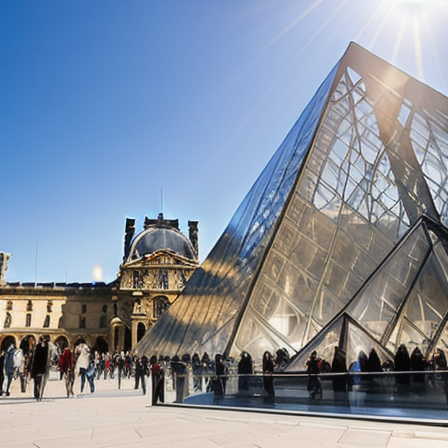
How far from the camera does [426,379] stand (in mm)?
5684

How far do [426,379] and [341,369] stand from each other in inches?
98.2

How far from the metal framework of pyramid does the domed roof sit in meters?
55.7

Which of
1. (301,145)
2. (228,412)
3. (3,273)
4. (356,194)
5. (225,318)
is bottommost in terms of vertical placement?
(228,412)

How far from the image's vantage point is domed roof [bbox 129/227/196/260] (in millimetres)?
74312

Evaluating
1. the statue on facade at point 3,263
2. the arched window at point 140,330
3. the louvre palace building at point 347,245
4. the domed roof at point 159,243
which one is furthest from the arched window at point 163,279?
the louvre palace building at point 347,245

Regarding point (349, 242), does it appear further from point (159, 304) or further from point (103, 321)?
point (103, 321)

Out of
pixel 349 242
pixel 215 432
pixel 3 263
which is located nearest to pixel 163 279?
pixel 3 263

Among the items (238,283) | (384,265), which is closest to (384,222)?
(384,265)

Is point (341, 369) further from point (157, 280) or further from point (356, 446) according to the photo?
point (157, 280)

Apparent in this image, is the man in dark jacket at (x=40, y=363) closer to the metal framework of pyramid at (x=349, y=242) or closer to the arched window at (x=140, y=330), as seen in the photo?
the metal framework of pyramid at (x=349, y=242)

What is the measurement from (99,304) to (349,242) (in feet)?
202

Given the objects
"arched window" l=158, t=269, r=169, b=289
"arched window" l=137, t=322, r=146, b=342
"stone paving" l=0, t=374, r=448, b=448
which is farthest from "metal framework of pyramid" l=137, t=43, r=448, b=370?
"arched window" l=158, t=269, r=169, b=289

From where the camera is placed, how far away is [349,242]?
13.4 metres

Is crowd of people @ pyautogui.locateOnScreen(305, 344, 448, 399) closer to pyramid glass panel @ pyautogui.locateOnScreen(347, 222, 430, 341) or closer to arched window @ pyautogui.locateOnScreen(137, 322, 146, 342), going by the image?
pyramid glass panel @ pyautogui.locateOnScreen(347, 222, 430, 341)
